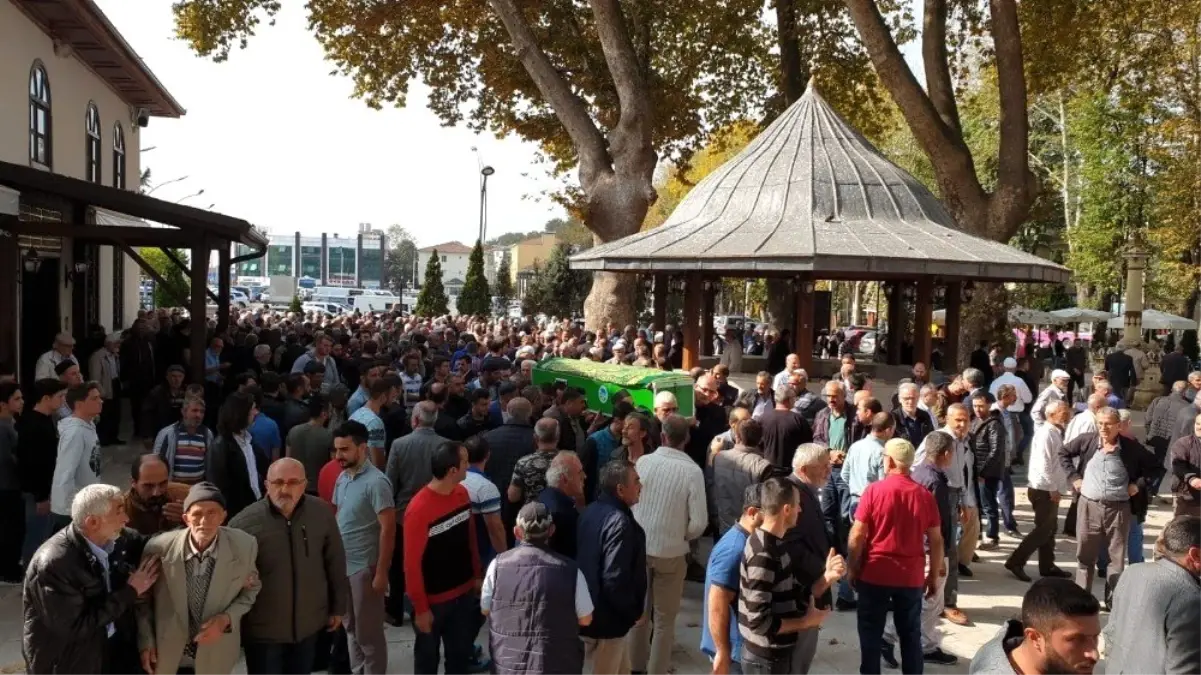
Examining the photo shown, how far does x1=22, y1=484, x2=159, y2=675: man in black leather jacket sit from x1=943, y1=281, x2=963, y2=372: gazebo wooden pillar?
14655 millimetres

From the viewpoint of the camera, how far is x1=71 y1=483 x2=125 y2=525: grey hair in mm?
4273

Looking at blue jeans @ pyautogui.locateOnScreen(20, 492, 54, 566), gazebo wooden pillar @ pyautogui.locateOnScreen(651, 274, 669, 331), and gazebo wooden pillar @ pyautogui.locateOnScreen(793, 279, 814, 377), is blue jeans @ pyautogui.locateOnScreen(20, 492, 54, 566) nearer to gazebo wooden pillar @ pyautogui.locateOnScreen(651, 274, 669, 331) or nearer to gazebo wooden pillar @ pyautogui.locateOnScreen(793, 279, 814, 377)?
gazebo wooden pillar @ pyautogui.locateOnScreen(793, 279, 814, 377)

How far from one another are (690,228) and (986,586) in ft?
28.7

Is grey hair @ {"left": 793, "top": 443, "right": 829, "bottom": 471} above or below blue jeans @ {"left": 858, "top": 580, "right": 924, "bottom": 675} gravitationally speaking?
above

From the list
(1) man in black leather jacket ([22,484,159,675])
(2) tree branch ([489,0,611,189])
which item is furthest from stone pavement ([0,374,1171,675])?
(2) tree branch ([489,0,611,189])

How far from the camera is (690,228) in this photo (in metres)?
16.0

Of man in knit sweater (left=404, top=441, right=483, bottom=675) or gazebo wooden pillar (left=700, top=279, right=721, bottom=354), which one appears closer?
man in knit sweater (left=404, top=441, right=483, bottom=675)

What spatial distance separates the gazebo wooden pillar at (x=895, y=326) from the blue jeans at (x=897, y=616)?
13959 millimetres

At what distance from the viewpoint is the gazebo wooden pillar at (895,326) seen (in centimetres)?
1911

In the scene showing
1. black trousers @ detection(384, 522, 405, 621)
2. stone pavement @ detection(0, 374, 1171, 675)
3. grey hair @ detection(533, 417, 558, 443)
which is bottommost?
stone pavement @ detection(0, 374, 1171, 675)

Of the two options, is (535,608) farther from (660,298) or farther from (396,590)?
(660,298)

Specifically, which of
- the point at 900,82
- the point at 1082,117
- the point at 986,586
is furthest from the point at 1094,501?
the point at 1082,117

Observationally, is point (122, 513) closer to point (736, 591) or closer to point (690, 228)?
point (736, 591)

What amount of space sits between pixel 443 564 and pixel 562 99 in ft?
52.2
